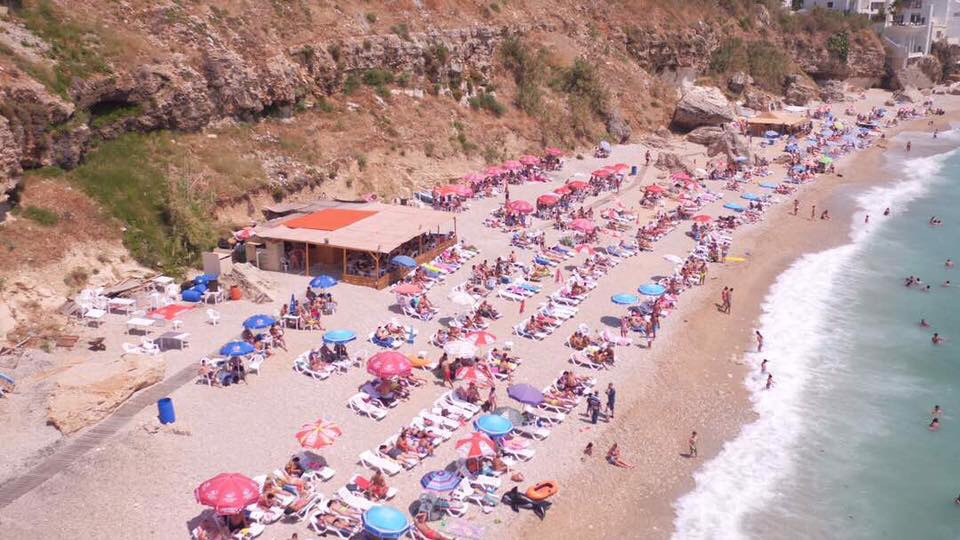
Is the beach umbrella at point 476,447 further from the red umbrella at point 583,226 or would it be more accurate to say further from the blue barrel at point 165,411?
the red umbrella at point 583,226

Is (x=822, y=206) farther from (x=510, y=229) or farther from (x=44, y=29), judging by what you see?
(x=44, y=29)

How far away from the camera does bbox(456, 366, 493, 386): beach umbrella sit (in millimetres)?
19672

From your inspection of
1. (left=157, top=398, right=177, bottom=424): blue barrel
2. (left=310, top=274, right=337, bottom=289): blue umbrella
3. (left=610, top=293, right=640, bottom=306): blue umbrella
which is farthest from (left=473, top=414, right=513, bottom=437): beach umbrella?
(left=610, top=293, right=640, bottom=306): blue umbrella

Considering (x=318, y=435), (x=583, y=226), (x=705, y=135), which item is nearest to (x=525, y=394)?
(x=318, y=435)

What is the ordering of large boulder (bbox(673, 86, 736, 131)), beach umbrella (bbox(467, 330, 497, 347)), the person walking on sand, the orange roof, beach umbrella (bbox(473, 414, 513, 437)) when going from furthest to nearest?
large boulder (bbox(673, 86, 736, 131))
the orange roof
beach umbrella (bbox(467, 330, 497, 347))
the person walking on sand
beach umbrella (bbox(473, 414, 513, 437))

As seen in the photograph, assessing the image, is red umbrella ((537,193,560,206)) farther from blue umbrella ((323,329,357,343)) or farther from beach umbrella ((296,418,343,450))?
beach umbrella ((296,418,343,450))

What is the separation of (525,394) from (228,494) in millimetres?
7547

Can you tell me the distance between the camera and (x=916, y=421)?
21859 mm

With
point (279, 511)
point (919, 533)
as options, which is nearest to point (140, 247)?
point (279, 511)

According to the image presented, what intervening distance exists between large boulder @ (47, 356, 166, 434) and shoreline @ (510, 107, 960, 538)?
9909mm

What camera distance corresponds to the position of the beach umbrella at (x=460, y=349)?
2036 cm

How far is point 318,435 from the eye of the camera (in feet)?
53.5

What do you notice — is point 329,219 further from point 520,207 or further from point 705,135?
point 705,135

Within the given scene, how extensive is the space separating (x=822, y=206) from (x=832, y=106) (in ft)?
119
